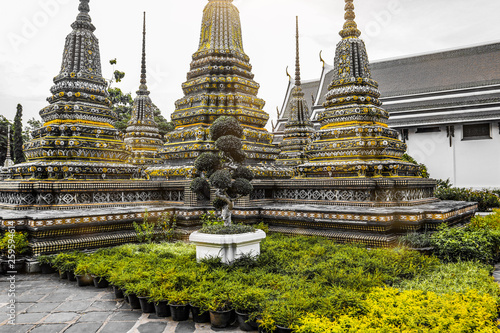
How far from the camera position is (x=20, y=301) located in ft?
15.2

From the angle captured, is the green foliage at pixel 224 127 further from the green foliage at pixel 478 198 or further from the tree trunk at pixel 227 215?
the green foliage at pixel 478 198

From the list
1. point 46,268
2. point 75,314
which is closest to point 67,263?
point 46,268

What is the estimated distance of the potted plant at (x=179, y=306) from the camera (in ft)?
13.1

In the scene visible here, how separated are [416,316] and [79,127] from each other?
803cm

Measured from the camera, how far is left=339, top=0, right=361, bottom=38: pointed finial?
1062 cm

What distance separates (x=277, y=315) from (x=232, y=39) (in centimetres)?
896

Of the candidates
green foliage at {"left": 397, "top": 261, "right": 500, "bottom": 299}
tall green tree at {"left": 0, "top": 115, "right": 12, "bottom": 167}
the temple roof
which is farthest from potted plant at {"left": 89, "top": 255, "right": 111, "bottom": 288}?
tall green tree at {"left": 0, "top": 115, "right": 12, "bottom": 167}

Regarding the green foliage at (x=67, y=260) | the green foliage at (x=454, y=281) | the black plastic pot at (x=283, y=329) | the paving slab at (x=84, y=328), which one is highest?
the green foliage at (x=67, y=260)

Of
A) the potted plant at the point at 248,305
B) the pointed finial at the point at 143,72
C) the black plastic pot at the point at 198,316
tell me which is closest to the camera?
the potted plant at the point at 248,305

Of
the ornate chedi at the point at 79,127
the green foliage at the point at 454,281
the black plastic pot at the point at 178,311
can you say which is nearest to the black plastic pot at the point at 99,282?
the black plastic pot at the point at 178,311

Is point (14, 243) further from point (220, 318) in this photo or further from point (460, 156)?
point (460, 156)

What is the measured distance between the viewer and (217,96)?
9.77m

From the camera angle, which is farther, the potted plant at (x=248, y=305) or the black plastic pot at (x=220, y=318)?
the black plastic pot at (x=220, y=318)

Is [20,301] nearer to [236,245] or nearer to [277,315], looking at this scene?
[236,245]
